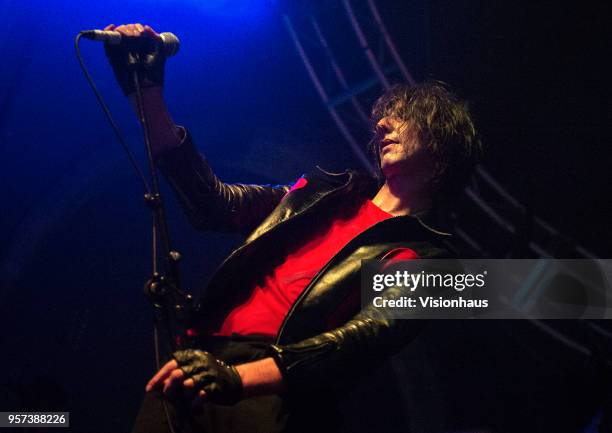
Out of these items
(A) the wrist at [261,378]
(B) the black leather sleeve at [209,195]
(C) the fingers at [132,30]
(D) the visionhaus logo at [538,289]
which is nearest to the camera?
(A) the wrist at [261,378]

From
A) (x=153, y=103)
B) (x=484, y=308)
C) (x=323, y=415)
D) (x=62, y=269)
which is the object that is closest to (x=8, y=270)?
(x=62, y=269)

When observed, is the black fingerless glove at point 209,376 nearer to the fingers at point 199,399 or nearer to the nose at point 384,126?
the fingers at point 199,399

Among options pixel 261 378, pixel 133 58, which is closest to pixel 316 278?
pixel 261 378

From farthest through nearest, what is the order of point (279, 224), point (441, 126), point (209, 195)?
point (441, 126) → point (209, 195) → point (279, 224)

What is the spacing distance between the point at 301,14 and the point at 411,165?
171cm

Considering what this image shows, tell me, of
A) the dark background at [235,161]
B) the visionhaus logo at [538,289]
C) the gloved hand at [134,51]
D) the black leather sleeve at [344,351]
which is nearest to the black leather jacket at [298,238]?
the black leather sleeve at [344,351]

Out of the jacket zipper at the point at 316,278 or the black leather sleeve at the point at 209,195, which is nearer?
the jacket zipper at the point at 316,278

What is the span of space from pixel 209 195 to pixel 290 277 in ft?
1.52

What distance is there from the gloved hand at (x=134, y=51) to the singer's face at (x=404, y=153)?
0.92 meters

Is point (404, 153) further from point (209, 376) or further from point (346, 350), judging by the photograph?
point (209, 376)

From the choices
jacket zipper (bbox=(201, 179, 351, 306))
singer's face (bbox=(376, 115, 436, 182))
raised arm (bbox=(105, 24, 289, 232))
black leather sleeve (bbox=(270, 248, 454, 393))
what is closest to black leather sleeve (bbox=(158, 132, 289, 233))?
raised arm (bbox=(105, 24, 289, 232))

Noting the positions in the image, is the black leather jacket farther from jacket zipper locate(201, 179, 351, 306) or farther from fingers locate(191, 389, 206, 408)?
fingers locate(191, 389, 206, 408)

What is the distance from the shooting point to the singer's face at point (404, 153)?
2010 mm

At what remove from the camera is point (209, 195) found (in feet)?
6.41
